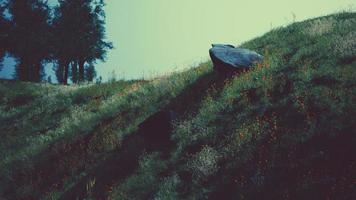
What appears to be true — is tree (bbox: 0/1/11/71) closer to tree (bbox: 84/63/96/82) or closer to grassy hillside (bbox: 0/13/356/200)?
tree (bbox: 84/63/96/82)

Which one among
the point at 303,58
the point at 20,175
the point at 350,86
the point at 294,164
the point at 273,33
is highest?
the point at 273,33

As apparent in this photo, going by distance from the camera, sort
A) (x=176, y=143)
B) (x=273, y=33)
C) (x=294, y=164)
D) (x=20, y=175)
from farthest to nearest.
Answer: (x=273, y=33) → (x=20, y=175) → (x=176, y=143) → (x=294, y=164)

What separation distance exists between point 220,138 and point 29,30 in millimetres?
34060

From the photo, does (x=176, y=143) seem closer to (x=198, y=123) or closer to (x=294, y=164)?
(x=198, y=123)

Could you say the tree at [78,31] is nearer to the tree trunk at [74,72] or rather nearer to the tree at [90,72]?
the tree trunk at [74,72]

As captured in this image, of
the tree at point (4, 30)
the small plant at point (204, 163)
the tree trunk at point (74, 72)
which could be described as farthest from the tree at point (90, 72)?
the small plant at point (204, 163)

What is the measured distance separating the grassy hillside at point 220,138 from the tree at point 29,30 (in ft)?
74.1

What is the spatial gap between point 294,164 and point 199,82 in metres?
7.30

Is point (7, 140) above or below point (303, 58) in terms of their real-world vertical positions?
below

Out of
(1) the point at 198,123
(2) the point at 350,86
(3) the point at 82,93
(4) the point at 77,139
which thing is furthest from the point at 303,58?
(3) the point at 82,93

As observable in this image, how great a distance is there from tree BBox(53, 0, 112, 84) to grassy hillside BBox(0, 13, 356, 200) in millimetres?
21815

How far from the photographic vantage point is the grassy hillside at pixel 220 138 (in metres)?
7.91

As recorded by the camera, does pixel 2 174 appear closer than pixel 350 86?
No

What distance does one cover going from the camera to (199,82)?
14.7 m
